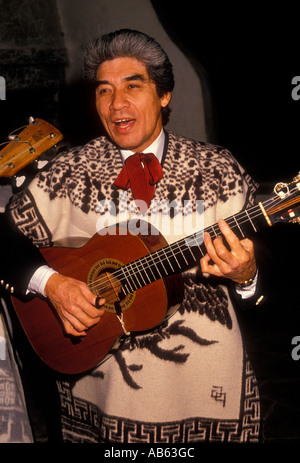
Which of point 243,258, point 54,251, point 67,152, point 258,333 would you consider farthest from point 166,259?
point 258,333

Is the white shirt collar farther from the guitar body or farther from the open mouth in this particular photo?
the guitar body

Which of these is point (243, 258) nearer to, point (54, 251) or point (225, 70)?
point (54, 251)

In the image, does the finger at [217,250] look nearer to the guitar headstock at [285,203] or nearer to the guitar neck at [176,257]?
the guitar neck at [176,257]

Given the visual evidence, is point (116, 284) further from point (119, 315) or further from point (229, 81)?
point (229, 81)

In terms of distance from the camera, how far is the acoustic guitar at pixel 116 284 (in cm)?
207

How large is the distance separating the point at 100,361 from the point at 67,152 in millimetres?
1090

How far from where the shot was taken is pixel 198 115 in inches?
200

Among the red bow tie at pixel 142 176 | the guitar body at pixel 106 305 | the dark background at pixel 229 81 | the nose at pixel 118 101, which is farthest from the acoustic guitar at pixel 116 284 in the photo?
the dark background at pixel 229 81

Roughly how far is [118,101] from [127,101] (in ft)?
0.15

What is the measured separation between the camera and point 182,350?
2.16 meters

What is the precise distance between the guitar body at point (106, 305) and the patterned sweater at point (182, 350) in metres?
0.08

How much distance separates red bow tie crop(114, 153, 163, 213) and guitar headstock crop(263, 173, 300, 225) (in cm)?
57

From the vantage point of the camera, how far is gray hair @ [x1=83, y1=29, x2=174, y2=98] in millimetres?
2033

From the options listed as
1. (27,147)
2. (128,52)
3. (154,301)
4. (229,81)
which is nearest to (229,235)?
(154,301)
